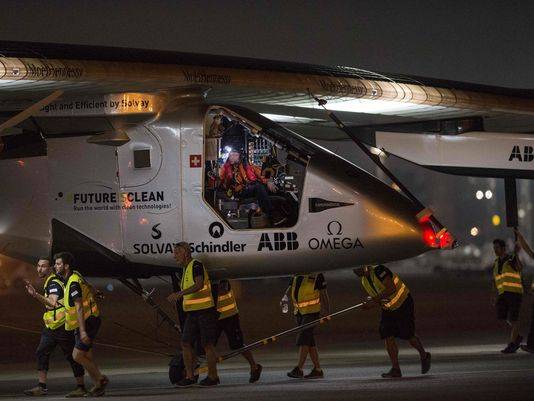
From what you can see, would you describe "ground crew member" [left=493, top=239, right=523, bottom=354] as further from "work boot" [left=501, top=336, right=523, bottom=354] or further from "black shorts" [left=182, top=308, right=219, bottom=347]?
"black shorts" [left=182, top=308, right=219, bottom=347]

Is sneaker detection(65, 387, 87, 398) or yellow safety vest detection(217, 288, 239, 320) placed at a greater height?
yellow safety vest detection(217, 288, 239, 320)

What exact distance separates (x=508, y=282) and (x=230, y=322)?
20.0 ft

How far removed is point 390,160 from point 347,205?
4157 mm

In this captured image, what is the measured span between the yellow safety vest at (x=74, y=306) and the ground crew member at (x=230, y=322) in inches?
73.3

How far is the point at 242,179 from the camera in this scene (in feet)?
55.5

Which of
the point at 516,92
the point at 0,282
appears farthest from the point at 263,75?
the point at 0,282

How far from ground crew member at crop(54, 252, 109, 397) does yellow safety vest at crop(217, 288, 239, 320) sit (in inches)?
77.0

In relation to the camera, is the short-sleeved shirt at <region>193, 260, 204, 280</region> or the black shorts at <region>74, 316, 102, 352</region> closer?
the black shorts at <region>74, 316, 102, 352</region>

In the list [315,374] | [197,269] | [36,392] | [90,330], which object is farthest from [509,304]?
[36,392]

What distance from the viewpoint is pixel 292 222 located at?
54.0 ft

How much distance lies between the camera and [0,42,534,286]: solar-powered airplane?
16266 millimetres

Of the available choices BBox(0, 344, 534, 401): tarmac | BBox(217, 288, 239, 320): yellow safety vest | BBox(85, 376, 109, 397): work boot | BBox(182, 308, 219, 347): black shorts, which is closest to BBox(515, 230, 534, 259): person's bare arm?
BBox(0, 344, 534, 401): tarmac

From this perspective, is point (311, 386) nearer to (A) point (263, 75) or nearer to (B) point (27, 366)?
(A) point (263, 75)

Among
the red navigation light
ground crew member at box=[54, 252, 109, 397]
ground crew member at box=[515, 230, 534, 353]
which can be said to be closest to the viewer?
ground crew member at box=[54, 252, 109, 397]
